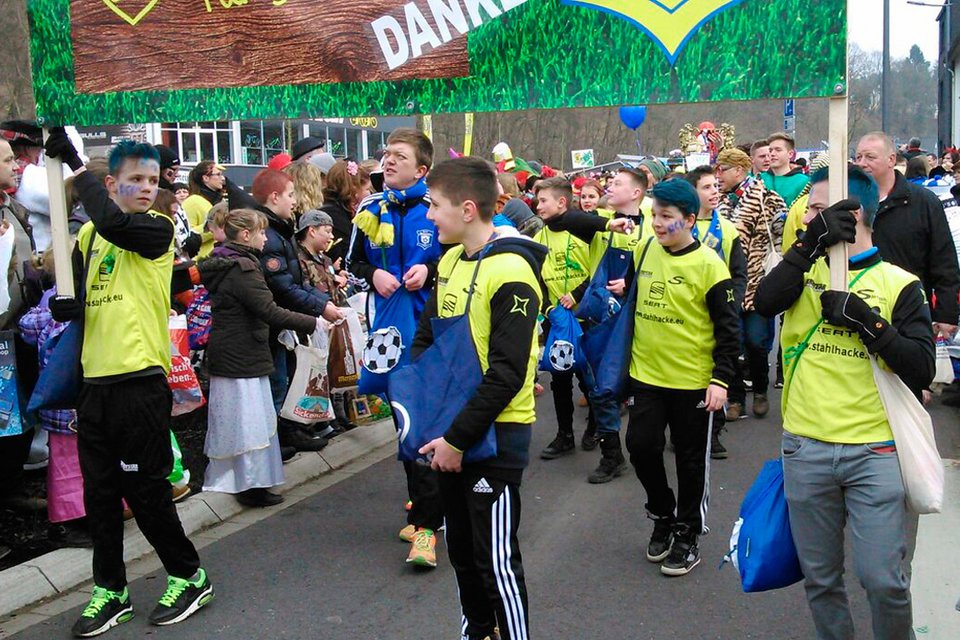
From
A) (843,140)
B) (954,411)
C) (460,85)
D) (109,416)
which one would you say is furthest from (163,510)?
(954,411)

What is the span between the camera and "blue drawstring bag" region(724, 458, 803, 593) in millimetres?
3828

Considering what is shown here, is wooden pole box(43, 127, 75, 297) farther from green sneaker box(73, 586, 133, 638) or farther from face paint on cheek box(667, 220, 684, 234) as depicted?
face paint on cheek box(667, 220, 684, 234)

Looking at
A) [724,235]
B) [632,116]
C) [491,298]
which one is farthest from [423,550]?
[632,116]

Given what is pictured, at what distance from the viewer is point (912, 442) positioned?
3557mm

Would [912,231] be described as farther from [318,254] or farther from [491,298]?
[318,254]

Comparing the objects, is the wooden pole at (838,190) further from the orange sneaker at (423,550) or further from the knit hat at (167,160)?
the knit hat at (167,160)

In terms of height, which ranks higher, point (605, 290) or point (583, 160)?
point (583, 160)

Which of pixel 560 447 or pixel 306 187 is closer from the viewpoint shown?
pixel 560 447

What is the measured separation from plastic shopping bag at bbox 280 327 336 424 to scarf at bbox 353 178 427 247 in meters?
1.63

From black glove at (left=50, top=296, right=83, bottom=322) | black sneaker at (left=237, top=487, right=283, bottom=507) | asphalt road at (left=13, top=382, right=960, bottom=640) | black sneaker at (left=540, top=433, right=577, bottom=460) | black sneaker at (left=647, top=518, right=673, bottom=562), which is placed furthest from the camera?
black sneaker at (left=540, top=433, right=577, bottom=460)

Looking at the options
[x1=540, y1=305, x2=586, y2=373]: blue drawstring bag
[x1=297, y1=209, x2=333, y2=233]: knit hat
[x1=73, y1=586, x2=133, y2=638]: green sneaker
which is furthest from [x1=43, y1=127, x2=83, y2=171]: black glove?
[x1=540, y1=305, x2=586, y2=373]: blue drawstring bag

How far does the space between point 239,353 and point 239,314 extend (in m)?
0.25

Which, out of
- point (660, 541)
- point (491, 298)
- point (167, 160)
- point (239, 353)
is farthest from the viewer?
point (167, 160)

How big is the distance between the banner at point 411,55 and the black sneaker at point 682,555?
2380 millimetres
